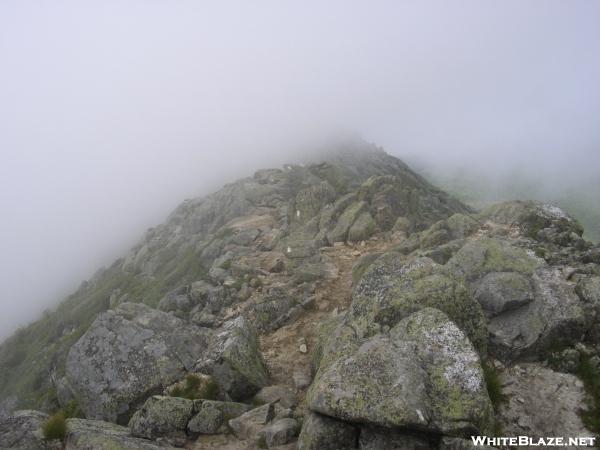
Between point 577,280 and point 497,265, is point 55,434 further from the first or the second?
point 577,280

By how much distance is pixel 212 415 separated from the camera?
14438 millimetres

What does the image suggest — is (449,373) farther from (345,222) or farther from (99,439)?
(345,222)

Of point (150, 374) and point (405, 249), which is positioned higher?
point (150, 374)

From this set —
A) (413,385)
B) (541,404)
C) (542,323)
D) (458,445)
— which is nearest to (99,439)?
(413,385)

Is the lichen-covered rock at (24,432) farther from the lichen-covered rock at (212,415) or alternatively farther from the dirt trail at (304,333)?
the dirt trail at (304,333)

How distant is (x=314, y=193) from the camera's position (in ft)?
154

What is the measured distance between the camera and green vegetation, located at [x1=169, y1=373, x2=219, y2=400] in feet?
52.7

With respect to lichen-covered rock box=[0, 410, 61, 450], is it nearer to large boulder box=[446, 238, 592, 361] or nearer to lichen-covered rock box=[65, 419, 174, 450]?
lichen-covered rock box=[65, 419, 174, 450]

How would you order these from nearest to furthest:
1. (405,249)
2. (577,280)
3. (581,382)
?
(581,382)
(577,280)
(405,249)

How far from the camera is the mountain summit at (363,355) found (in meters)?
11.3

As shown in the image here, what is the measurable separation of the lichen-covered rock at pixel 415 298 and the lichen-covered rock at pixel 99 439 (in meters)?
7.95

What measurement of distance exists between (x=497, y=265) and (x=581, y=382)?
19.9 ft

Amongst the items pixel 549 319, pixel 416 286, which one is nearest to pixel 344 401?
pixel 416 286

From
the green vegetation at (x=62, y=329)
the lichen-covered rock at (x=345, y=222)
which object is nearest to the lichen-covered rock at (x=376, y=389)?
the lichen-covered rock at (x=345, y=222)
